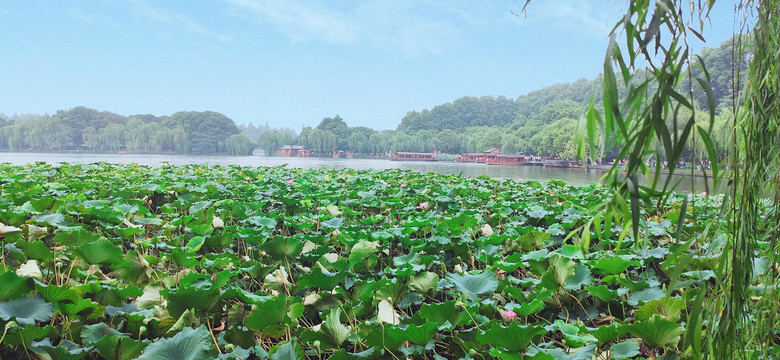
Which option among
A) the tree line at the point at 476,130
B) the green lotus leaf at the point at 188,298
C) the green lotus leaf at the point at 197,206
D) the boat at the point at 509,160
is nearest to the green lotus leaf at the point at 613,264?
the green lotus leaf at the point at 188,298

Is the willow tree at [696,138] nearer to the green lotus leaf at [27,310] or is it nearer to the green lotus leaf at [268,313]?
the green lotus leaf at [268,313]

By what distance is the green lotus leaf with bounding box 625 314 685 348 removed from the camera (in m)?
0.83

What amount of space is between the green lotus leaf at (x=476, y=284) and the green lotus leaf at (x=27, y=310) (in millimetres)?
881

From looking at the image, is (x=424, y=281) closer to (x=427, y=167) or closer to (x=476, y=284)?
(x=476, y=284)

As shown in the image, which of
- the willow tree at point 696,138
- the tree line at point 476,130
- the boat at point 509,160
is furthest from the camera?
the tree line at point 476,130

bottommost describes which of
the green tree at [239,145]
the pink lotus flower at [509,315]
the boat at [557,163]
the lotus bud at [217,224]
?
the boat at [557,163]

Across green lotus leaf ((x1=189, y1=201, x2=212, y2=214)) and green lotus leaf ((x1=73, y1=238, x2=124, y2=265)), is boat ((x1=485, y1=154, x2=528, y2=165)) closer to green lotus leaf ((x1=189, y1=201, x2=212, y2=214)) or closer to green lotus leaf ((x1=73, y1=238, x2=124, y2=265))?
green lotus leaf ((x1=189, y1=201, x2=212, y2=214))

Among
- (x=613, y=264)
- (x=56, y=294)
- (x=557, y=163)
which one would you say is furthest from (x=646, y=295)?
(x=557, y=163)

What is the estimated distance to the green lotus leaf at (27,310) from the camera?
0.81 meters

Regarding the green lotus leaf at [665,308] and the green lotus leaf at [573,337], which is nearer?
the green lotus leaf at [573,337]

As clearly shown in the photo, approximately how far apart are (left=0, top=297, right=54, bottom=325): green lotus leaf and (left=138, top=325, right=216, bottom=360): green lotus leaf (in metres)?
0.25

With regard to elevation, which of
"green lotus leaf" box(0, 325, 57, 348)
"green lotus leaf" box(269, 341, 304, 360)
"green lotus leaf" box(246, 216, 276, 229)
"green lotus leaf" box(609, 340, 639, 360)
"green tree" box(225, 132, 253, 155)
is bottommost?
"green lotus leaf" box(609, 340, 639, 360)

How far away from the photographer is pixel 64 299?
90 cm

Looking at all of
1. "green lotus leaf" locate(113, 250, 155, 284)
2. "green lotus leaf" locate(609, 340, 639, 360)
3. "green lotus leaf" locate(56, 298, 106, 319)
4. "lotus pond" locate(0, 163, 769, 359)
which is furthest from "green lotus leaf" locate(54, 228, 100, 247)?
"green lotus leaf" locate(609, 340, 639, 360)
